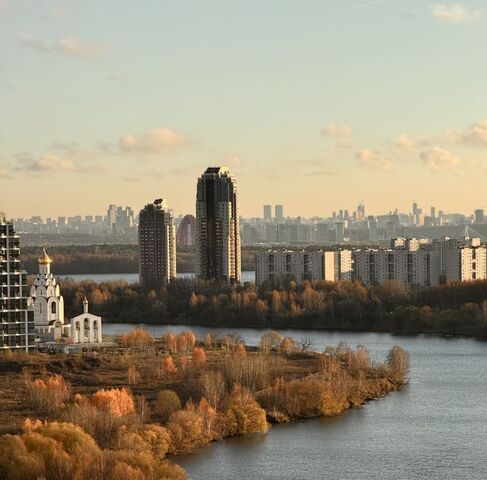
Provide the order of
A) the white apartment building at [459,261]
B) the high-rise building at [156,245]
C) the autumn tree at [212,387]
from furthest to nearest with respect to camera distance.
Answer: the high-rise building at [156,245] → the white apartment building at [459,261] → the autumn tree at [212,387]

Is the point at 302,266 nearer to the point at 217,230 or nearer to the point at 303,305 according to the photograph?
the point at 217,230

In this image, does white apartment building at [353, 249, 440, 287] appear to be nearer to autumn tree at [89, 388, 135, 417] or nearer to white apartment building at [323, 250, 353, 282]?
white apartment building at [323, 250, 353, 282]

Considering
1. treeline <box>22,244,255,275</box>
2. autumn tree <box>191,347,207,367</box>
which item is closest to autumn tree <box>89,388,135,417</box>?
autumn tree <box>191,347,207,367</box>

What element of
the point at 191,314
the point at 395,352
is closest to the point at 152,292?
the point at 191,314

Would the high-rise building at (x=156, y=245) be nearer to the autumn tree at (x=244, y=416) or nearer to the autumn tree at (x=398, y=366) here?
the autumn tree at (x=398, y=366)

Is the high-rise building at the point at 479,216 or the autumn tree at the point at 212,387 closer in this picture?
the autumn tree at the point at 212,387

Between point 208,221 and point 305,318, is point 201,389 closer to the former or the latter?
point 305,318

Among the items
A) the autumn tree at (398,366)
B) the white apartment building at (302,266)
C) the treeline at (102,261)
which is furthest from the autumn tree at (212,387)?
the treeline at (102,261)
